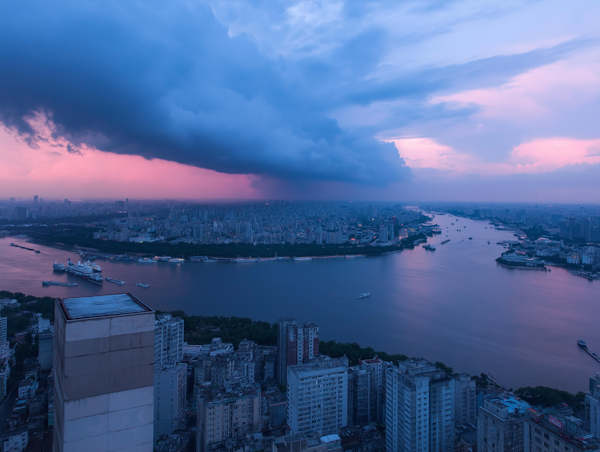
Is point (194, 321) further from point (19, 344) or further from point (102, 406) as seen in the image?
point (102, 406)

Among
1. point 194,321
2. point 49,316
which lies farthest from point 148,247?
point 194,321

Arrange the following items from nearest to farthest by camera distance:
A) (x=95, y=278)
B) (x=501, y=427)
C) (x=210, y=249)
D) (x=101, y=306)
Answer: (x=101, y=306), (x=501, y=427), (x=95, y=278), (x=210, y=249)

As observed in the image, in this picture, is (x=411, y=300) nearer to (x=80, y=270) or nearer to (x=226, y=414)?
(x=226, y=414)

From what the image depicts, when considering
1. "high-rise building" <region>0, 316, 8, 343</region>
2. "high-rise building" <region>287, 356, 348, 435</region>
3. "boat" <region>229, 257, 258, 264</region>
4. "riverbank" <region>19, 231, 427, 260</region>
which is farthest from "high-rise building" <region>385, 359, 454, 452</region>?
"riverbank" <region>19, 231, 427, 260</region>

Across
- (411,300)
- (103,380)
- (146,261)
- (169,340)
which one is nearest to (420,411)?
(103,380)

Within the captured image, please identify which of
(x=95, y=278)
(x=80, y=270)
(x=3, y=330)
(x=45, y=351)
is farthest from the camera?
(x=80, y=270)

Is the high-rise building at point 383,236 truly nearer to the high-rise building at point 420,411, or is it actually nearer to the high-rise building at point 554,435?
the high-rise building at point 420,411

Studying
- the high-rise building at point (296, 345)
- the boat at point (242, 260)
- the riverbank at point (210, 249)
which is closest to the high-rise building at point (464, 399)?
the high-rise building at point (296, 345)
